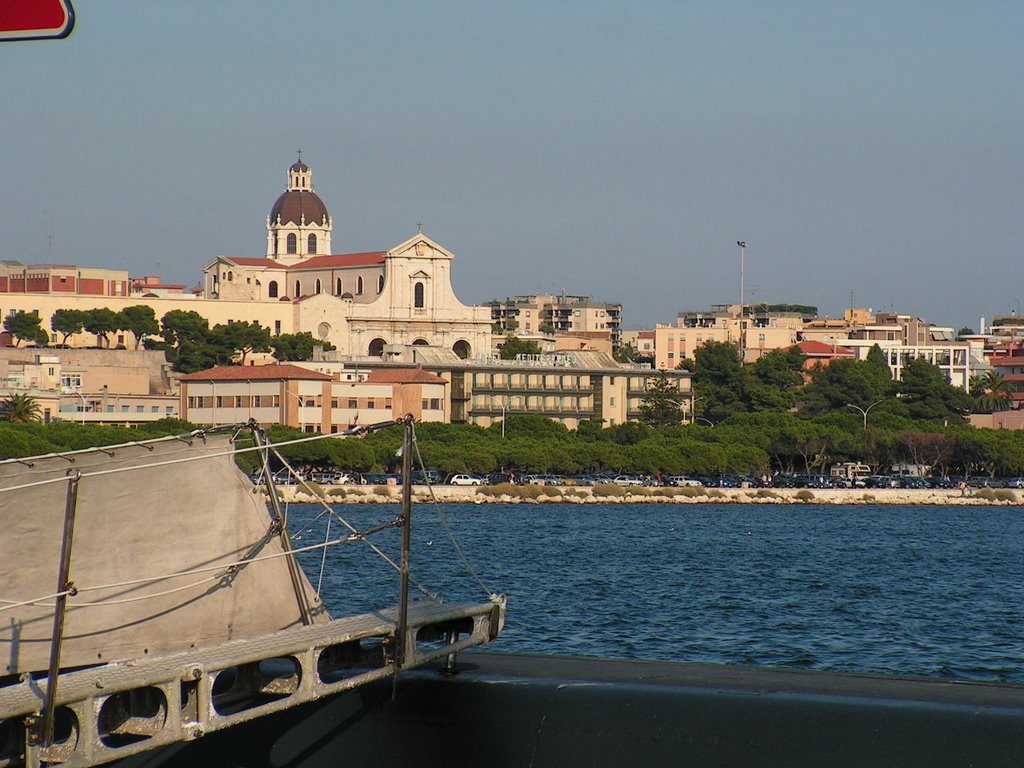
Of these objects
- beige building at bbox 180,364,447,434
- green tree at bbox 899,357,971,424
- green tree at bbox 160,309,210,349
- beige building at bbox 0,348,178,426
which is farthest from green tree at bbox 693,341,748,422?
beige building at bbox 0,348,178,426

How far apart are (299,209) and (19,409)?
72940mm

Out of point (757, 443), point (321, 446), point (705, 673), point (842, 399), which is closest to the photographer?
point (705, 673)

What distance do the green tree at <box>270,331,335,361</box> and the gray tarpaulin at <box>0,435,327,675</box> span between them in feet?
409

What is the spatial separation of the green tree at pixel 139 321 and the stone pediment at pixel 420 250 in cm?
2109

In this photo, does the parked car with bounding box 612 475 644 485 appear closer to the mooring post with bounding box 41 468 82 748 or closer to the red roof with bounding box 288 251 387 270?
the red roof with bounding box 288 251 387 270

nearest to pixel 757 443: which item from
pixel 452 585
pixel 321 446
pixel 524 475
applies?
pixel 524 475

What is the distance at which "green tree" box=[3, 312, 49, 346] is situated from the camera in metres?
134

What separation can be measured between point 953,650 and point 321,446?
63091 millimetres

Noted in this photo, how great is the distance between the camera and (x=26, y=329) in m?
134

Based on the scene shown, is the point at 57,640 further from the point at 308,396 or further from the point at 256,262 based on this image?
the point at 256,262

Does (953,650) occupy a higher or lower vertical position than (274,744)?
lower

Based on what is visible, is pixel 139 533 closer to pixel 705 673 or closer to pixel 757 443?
pixel 705 673

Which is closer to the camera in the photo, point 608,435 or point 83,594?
point 83,594

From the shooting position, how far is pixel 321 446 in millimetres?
85188
